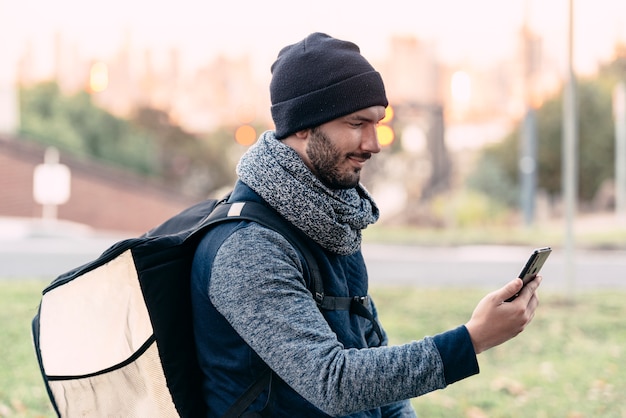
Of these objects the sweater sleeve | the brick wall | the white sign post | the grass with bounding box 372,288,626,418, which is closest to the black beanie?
the sweater sleeve

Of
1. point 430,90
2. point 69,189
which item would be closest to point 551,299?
point 69,189

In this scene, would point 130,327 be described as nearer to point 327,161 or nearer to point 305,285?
point 305,285

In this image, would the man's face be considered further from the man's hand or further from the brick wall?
the brick wall

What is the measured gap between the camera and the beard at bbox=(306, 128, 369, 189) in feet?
6.79

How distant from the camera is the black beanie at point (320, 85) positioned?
2.05m

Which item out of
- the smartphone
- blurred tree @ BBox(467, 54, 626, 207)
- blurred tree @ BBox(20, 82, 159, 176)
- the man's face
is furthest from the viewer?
blurred tree @ BBox(467, 54, 626, 207)

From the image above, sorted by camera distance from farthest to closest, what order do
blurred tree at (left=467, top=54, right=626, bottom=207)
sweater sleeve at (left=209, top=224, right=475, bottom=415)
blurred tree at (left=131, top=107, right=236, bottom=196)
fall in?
blurred tree at (left=131, top=107, right=236, bottom=196) → blurred tree at (left=467, top=54, right=626, bottom=207) → sweater sleeve at (left=209, top=224, right=475, bottom=415)

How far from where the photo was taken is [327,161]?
2.07 metres

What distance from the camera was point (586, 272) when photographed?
1270 centimetres

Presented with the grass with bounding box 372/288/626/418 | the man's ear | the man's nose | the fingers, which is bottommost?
the grass with bounding box 372/288/626/418

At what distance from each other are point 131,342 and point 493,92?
24803mm

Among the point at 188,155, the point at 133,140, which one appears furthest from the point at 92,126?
the point at 188,155

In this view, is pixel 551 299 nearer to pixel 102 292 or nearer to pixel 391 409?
pixel 391 409

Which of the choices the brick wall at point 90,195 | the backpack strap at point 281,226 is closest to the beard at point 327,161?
the backpack strap at point 281,226
